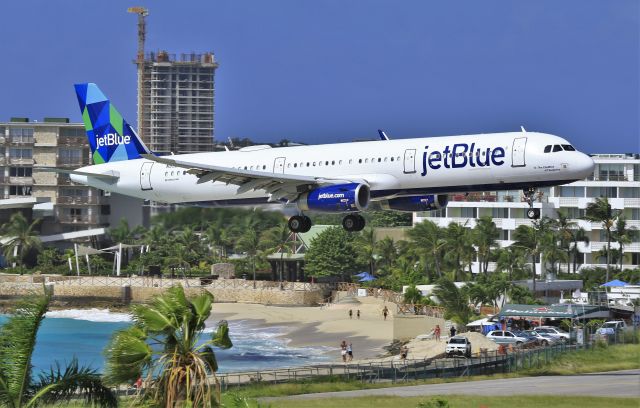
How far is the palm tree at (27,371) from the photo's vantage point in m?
28.0

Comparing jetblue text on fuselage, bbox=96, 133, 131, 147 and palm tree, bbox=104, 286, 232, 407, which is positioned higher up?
jetblue text on fuselage, bbox=96, 133, 131, 147

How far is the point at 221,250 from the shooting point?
16025cm

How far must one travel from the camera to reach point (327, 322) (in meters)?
117

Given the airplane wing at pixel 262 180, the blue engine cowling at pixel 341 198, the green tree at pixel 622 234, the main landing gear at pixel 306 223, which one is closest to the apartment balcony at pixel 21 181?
the green tree at pixel 622 234

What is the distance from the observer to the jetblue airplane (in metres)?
61.1

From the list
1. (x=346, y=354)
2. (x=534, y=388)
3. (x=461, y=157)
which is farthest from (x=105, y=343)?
(x=534, y=388)

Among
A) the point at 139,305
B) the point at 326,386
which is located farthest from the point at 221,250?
the point at 139,305

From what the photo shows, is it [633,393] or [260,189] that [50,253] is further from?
[633,393]

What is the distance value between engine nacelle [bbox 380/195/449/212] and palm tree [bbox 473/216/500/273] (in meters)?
A: 67.2

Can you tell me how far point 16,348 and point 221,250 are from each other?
13229 centimetres

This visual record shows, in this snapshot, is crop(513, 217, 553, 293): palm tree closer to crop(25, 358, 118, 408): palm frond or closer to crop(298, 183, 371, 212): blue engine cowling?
crop(298, 183, 371, 212): blue engine cowling

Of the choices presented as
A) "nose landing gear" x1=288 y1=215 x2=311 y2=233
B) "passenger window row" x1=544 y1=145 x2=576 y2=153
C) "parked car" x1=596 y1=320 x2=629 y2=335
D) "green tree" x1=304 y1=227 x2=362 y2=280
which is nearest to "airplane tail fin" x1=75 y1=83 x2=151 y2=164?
"nose landing gear" x1=288 y1=215 x2=311 y2=233

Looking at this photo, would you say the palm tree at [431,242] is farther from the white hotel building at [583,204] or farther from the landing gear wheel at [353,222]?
the landing gear wheel at [353,222]

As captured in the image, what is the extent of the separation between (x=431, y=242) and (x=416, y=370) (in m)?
69.4
